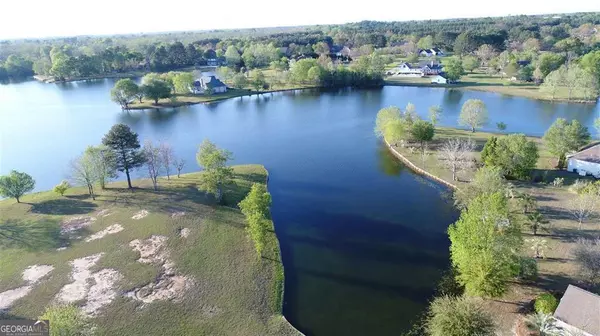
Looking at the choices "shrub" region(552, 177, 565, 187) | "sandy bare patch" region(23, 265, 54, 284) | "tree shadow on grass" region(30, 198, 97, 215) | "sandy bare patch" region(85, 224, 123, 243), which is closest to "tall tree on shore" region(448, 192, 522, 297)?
"shrub" region(552, 177, 565, 187)

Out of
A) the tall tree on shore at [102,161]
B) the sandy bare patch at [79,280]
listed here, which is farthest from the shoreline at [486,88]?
the sandy bare patch at [79,280]

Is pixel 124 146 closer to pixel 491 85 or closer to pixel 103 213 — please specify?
pixel 103 213

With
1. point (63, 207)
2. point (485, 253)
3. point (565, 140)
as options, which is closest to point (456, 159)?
point (565, 140)

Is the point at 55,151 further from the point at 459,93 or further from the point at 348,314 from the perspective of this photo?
the point at 459,93

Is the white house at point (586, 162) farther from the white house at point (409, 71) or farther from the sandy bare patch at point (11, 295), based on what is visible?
the white house at point (409, 71)

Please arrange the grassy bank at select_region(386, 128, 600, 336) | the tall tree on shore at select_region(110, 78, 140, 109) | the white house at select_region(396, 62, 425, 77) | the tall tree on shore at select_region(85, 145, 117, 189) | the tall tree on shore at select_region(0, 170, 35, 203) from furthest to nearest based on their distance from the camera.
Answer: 1. the white house at select_region(396, 62, 425, 77)
2. the tall tree on shore at select_region(110, 78, 140, 109)
3. the tall tree on shore at select_region(85, 145, 117, 189)
4. the tall tree on shore at select_region(0, 170, 35, 203)
5. the grassy bank at select_region(386, 128, 600, 336)

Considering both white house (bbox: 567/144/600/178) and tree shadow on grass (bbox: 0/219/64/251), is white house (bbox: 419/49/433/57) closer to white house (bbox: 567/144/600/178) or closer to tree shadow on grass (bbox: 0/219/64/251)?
white house (bbox: 567/144/600/178)

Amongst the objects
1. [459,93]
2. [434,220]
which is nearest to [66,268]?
[434,220]
